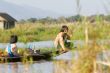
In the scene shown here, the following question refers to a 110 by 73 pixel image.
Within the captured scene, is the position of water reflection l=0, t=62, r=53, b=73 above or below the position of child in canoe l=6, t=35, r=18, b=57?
below

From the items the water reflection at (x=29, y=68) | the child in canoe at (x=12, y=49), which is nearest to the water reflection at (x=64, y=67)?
the water reflection at (x=29, y=68)

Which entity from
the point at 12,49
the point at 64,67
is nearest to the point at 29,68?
the point at 64,67

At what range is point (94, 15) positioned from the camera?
163 inches

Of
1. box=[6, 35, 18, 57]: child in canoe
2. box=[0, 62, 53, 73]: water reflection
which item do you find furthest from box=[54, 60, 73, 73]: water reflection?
box=[6, 35, 18, 57]: child in canoe

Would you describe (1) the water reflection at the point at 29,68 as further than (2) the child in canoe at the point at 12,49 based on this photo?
No

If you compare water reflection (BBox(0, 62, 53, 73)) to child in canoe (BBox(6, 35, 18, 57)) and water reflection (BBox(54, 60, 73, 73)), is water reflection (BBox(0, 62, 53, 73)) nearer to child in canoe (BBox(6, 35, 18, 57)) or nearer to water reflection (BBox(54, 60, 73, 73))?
child in canoe (BBox(6, 35, 18, 57))

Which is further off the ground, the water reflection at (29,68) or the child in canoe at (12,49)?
the child in canoe at (12,49)

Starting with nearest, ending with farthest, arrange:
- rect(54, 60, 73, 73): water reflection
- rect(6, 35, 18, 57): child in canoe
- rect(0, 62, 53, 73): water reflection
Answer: rect(54, 60, 73, 73): water reflection
rect(0, 62, 53, 73): water reflection
rect(6, 35, 18, 57): child in canoe

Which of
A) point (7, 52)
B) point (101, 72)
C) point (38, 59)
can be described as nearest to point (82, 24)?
point (101, 72)

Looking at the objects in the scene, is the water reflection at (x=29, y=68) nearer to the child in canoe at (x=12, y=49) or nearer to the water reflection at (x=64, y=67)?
the child in canoe at (x=12, y=49)

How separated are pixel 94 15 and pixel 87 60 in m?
0.51

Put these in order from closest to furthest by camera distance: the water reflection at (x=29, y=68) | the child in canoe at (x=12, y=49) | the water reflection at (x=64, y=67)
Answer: the water reflection at (x=64, y=67) → the water reflection at (x=29, y=68) → the child in canoe at (x=12, y=49)

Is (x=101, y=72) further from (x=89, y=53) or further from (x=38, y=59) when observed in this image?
(x=38, y=59)

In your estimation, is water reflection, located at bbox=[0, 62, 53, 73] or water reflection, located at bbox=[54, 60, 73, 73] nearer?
water reflection, located at bbox=[54, 60, 73, 73]
